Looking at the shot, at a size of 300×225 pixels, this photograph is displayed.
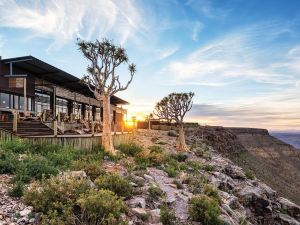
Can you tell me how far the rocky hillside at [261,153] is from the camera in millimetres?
50656

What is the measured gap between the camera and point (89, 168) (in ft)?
43.0

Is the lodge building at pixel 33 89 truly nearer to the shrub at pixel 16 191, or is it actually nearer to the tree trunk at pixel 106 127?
the tree trunk at pixel 106 127

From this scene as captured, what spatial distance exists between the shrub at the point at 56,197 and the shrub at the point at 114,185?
50.5 inches

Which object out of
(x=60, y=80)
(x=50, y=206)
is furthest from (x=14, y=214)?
(x=60, y=80)

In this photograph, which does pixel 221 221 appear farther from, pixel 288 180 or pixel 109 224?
pixel 288 180

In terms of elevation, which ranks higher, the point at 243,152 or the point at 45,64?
the point at 45,64

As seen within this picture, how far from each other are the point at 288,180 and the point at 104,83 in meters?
47.8

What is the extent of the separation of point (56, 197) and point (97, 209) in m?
1.36

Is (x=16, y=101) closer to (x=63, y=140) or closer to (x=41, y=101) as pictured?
(x=41, y=101)

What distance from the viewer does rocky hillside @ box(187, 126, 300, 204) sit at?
50.7 meters

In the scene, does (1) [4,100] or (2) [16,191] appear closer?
(2) [16,191]

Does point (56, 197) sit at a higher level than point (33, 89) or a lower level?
lower

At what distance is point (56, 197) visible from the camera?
9.22 metres

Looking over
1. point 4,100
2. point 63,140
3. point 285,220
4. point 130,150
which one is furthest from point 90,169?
point 4,100
